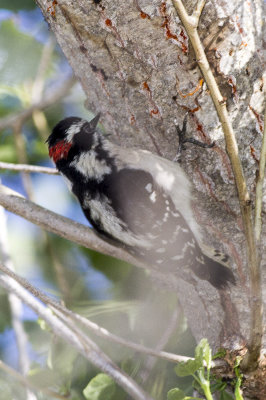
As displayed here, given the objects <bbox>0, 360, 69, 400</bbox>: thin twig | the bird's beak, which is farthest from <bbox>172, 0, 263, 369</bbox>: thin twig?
<bbox>0, 360, 69, 400</bbox>: thin twig

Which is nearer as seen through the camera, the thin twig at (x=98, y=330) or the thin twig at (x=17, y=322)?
the thin twig at (x=98, y=330)

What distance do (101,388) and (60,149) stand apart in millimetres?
1319

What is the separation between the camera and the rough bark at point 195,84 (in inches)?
90.7

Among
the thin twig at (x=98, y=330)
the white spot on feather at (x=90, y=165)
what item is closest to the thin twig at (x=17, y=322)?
the thin twig at (x=98, y=330)

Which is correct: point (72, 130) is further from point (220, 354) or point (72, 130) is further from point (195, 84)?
point (220, 354)

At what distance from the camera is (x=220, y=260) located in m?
2.55

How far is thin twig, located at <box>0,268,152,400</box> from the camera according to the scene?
2.34 m

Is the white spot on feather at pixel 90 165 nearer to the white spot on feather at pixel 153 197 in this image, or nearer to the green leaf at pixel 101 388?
the white spot on feather at pixel 153 197

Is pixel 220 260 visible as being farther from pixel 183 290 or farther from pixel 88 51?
pixel 88 51

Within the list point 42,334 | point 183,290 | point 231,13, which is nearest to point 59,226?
point 183,290

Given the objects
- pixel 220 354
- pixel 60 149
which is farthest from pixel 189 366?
pixel 60 149

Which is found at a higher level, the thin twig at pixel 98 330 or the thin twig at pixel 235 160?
the thin twig at pixel 235 160

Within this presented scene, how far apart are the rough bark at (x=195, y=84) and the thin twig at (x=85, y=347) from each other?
16.8 inches

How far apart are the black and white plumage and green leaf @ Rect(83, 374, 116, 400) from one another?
1.90 feet
